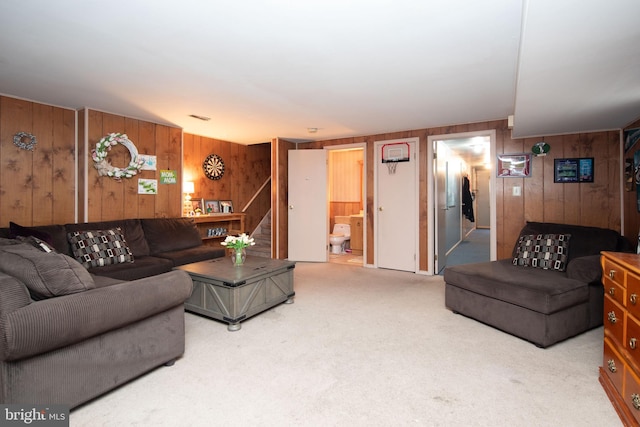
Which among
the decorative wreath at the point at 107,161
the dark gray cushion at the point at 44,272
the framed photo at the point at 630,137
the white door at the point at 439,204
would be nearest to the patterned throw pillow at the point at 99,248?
the decorative wreath at the point at 107,161

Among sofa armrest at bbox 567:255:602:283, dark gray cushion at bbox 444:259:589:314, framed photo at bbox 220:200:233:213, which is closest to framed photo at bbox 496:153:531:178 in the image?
dark gray cushion at bbox 444:259:589:314

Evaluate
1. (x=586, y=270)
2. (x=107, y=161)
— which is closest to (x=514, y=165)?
(x=586, y=270)

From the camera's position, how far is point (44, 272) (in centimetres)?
169

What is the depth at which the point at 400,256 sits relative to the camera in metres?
5.18

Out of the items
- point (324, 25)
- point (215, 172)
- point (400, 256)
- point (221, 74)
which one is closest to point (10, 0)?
point (221, 74)

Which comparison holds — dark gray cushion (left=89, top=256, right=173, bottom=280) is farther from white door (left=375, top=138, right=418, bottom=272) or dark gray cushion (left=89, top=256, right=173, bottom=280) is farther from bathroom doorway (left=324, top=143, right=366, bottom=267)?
bathroom doorway (left=324, top=143, right=366, bottom=267)

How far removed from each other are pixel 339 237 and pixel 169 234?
3360 mm

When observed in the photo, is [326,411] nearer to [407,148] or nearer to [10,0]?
[10,0]

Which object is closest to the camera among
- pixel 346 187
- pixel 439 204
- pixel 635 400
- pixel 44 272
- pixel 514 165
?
pixel 635 400

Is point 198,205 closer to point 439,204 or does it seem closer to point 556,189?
point 439,204

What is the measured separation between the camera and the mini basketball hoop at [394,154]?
5.10 meters

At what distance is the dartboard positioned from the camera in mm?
5939

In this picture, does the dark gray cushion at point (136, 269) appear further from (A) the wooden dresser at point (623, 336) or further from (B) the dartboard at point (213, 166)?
(A) the wooden dresser at point (623, 336)

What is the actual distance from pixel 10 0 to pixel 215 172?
428cm
